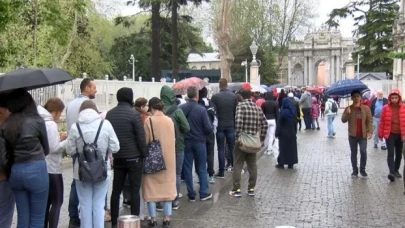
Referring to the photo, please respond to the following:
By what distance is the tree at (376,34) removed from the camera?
210 ft

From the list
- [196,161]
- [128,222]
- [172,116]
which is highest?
[172,116]

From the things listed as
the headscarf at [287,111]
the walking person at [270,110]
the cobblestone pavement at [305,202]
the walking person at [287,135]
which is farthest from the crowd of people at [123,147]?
the walking person at [270,110]

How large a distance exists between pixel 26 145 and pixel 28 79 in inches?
29.8

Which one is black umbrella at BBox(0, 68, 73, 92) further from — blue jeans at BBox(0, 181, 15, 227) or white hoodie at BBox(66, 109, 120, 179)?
blue jeans at BBox(0, 181, 15, 227)

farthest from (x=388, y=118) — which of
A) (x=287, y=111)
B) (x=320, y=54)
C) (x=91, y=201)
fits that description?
(x=320, y=54)

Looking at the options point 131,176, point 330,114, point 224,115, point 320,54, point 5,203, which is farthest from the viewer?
point 320,54

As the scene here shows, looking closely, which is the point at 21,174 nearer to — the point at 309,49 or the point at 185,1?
the point at 185,1

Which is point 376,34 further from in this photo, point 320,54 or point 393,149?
point 393,149

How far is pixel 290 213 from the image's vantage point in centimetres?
915

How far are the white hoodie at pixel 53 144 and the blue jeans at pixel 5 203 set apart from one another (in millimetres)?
738

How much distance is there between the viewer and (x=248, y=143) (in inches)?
406

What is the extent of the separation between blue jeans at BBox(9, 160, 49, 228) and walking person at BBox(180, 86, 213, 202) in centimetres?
404

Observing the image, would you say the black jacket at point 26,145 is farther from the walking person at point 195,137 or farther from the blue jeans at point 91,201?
the walking person at point 195,137

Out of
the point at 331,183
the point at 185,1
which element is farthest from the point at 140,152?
the point at 185,1
